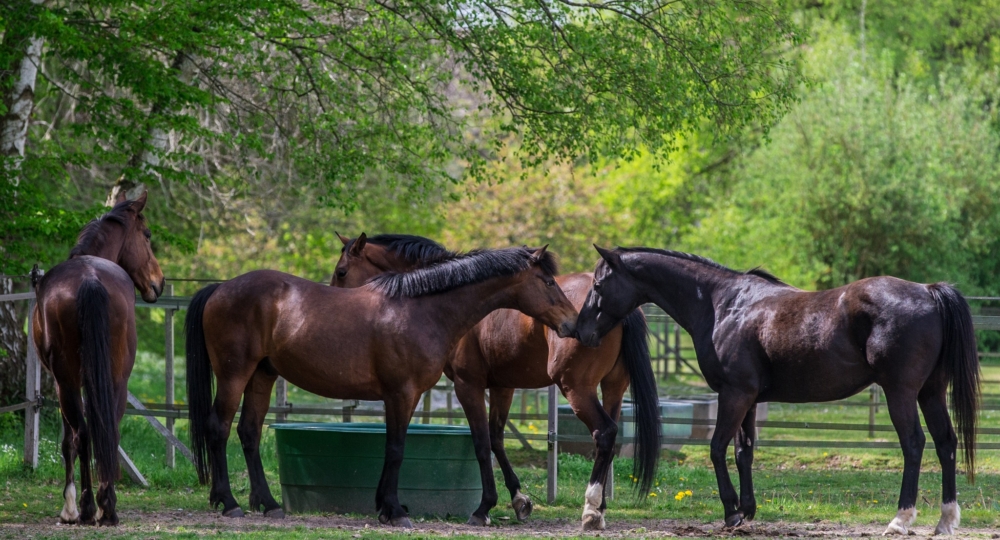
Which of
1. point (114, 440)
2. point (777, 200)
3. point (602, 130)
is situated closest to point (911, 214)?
point (777, 200)

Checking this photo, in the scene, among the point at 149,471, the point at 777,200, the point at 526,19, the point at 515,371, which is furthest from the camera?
the point at 777,200

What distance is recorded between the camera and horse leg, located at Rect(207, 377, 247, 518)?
6910mm

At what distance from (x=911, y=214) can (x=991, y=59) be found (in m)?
8.41

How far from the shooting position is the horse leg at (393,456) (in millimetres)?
6621

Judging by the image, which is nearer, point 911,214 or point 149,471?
point 149,471

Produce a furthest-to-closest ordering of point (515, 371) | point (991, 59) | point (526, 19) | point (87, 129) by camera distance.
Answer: point (991, 59)
point (526, 19)
point (87, 129)
point (515, 371)

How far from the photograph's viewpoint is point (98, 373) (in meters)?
6.21

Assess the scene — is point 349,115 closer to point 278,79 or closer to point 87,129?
point 278,79

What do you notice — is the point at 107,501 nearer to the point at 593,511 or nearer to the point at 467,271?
the point at 467,271

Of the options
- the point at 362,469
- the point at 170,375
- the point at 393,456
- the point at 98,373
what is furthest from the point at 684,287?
the point at 170,375

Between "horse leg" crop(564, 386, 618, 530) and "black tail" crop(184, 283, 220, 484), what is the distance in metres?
2.51

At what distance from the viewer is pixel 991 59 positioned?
26578 mm

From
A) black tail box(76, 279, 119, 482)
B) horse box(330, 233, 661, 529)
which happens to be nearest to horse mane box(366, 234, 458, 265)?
horse box(330, 233, 661, 529)

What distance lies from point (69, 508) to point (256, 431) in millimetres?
1310
